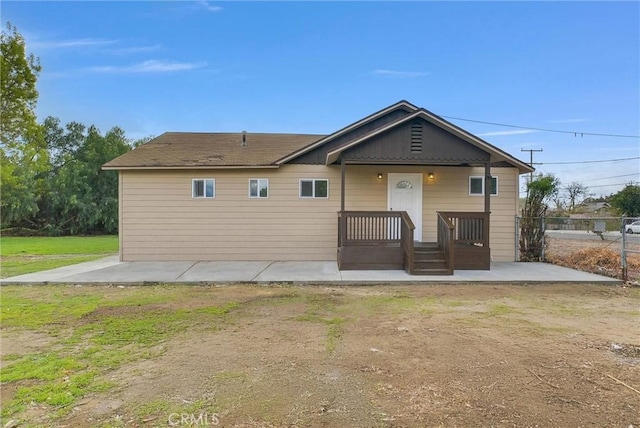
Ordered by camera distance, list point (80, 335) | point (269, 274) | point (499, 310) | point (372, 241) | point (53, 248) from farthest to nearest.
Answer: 1. point (53, 248)
2. point (372, 241)
3. point (269, 274)
4. point (499, 310)
5. point (80, 335)

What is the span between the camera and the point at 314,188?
11.1m

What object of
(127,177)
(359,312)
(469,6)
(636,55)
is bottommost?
(359,312)

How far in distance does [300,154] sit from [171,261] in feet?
17.0

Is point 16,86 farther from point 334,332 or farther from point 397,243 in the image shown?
point 334,332

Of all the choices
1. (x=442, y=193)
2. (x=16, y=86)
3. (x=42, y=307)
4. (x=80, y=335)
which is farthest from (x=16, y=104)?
(x=442, y=193)

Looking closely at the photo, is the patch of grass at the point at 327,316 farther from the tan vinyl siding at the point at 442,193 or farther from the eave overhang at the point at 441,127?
the tan vinyl siding at the point at 442,193

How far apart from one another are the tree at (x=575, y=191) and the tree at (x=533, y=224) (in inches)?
1994

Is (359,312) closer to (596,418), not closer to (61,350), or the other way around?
(596,418)

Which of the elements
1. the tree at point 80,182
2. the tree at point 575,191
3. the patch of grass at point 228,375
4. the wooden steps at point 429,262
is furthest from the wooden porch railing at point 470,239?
the tree at point 575,191

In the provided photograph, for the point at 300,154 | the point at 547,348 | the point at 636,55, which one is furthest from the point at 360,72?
the point at 547,348

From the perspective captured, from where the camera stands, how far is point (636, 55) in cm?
1502

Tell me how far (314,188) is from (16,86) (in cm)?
1911

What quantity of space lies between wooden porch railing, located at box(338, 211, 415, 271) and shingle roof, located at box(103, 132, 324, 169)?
3.26 meters

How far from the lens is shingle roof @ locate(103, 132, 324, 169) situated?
10.9 metres
